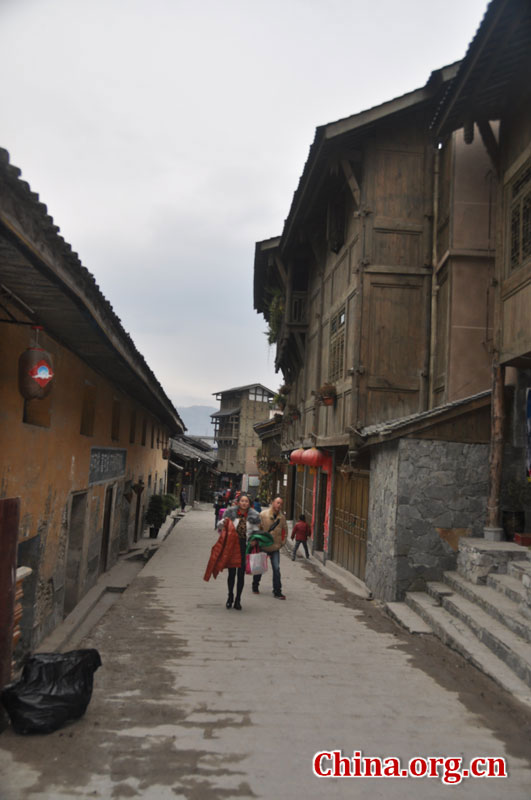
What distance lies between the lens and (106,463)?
13.0m

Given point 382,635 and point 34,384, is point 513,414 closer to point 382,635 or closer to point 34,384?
point 382,635

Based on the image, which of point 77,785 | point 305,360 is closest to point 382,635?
point 77,785

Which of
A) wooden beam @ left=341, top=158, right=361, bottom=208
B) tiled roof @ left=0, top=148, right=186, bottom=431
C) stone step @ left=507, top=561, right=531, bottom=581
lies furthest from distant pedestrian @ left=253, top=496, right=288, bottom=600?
wooden beam @ left=341, top=158, right=361, bottom=208

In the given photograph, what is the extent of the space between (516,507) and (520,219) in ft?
14.7

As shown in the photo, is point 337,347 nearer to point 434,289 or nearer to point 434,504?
point 434,289

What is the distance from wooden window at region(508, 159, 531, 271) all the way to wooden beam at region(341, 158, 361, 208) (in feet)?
13.4

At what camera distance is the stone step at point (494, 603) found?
21.7 ft

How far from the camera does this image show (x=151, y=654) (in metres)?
6.57

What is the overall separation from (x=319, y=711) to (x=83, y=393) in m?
7.00

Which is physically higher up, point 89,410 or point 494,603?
point 89,410

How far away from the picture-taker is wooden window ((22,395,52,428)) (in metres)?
7.26

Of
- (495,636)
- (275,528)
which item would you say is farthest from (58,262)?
(275,528)

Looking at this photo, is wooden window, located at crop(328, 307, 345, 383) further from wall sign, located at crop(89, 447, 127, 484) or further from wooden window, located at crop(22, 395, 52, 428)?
wooden window, located at crop(22, 395, 52, 428)

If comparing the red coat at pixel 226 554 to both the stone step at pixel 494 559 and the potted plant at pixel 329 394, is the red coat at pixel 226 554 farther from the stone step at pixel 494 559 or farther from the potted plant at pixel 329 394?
the potted plant at pixel 329 394
